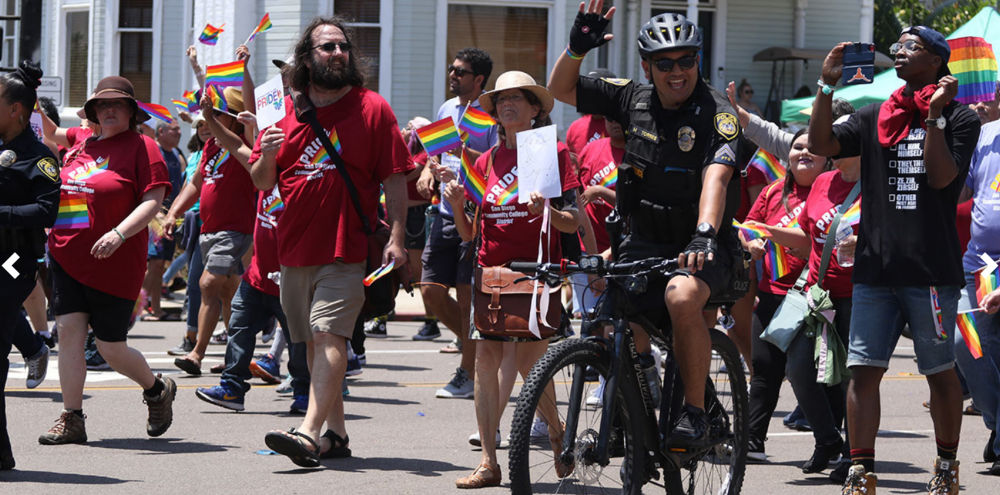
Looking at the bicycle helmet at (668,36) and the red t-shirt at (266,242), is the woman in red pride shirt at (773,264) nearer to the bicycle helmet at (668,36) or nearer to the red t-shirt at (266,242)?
the bicycle helmet at (668,36)

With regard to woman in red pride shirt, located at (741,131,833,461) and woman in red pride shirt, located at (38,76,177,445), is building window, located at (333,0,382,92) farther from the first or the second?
woman in red pride shirt, located at (741,131,833,461)

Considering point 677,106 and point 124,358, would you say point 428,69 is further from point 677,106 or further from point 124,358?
point 677,106

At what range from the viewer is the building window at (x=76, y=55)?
22.7 meters

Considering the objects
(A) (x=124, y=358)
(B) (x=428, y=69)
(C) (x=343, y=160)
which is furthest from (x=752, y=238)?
(B) (x=428, y=69)

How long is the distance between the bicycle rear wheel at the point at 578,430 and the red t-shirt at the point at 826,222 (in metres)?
2.25

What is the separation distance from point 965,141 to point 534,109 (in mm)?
2223

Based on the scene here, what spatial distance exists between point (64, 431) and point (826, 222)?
4402 millimetres

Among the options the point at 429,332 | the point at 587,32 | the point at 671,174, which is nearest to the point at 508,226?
the point at 671,174

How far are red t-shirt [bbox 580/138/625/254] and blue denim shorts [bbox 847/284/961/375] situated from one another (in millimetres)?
3041

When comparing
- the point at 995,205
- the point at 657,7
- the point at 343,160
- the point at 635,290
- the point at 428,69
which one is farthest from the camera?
the point at 657,7

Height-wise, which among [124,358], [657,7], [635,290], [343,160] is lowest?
[124,358]

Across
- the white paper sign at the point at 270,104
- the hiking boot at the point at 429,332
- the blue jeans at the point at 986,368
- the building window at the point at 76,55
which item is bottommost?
the hiking boot at the point at 429,332

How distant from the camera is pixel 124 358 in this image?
7414 millimetres

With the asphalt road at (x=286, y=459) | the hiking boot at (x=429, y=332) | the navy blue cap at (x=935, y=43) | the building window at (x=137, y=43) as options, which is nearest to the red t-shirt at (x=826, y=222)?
the asphalt road at (x=286, y=459)
